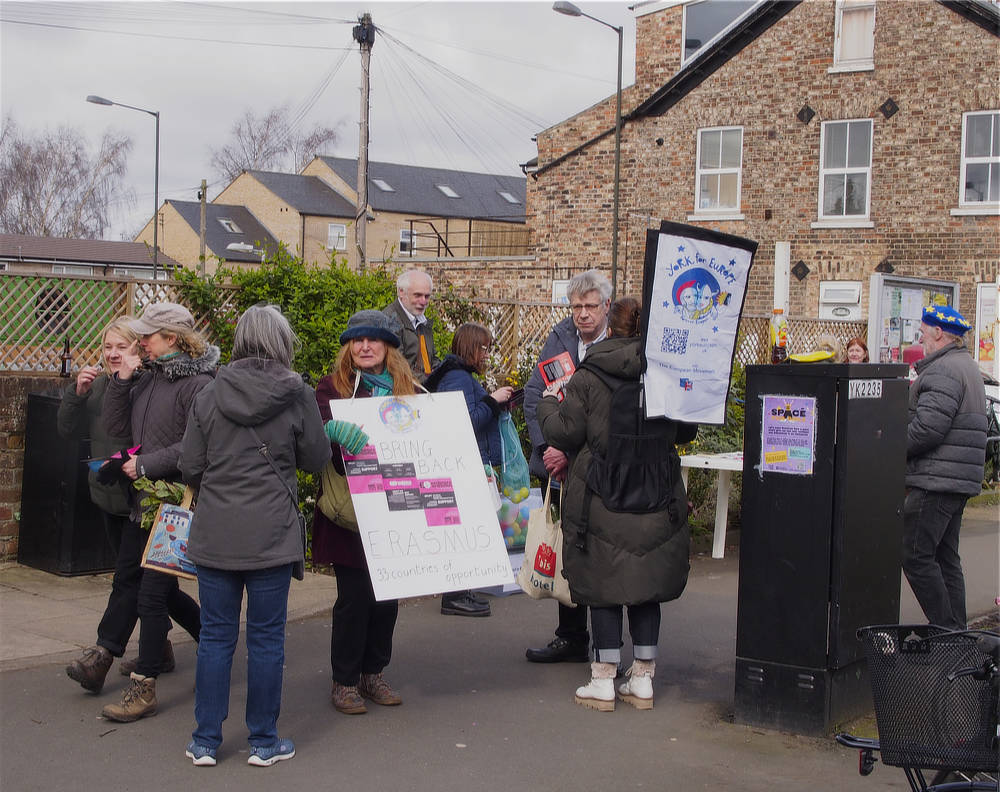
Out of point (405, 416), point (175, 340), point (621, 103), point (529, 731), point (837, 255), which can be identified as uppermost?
point (621, 103)

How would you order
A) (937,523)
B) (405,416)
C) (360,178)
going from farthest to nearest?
1. (360,178)
2. (937,523)
3. (405,416)

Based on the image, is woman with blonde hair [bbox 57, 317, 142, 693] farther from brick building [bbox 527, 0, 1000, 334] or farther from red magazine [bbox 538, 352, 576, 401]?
brick building [bbox 527, 0, 1000, 334]

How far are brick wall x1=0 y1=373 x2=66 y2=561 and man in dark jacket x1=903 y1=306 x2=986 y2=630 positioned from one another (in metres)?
6.10

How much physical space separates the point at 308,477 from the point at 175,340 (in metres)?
3.27

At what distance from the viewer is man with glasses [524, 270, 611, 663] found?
6.25 meters

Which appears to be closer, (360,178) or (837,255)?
(360,178)

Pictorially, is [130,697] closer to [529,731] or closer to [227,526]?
[227,526]

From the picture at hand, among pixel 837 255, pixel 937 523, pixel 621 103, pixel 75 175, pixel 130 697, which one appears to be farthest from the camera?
pixel 75 175

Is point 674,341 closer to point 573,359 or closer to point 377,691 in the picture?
point 573,359

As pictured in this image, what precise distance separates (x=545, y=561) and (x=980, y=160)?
20.9m

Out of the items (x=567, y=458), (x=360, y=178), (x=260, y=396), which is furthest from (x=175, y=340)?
(x=360, y=178)

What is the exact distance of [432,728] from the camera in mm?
5273

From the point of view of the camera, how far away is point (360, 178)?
2348 centimetres

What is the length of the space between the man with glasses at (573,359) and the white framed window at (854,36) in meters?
20.7
